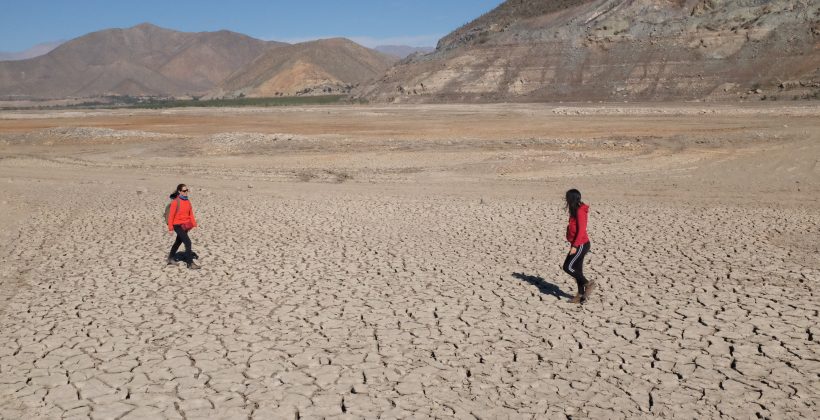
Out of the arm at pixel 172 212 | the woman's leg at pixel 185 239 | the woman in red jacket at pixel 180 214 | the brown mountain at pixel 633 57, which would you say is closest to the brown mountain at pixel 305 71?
the brown mountain at pixel 633 57

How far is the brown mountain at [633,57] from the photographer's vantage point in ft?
208

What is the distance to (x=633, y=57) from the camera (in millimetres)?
72375

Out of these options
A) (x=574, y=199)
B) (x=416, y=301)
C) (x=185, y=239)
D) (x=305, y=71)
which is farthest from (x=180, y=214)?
(x=305, y=71)

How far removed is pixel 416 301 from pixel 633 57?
70.7 m

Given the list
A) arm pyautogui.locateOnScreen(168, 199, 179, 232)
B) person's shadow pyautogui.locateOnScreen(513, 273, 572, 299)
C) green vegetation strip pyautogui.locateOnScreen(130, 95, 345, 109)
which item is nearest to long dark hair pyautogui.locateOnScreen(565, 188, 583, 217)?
person's shadow pyautogui.locateOnScreen(513, 273, 572, 299)

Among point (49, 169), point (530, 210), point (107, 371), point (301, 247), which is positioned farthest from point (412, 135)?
point (107, 371)

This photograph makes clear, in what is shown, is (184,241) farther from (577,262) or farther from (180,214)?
(577,262)

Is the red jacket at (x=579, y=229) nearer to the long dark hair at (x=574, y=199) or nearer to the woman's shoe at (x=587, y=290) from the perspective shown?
the long dark hair at (x=574, y=199)

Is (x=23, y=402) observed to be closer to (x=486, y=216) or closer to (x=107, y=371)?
(x=107, y=371)

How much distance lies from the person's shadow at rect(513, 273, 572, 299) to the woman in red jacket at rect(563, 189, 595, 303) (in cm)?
57

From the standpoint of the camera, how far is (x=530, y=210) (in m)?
15.0

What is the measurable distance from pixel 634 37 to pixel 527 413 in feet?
251

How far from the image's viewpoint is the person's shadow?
883cm

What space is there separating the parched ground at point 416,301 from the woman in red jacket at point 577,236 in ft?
1.64
